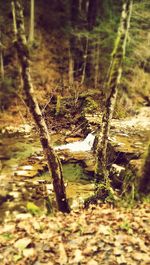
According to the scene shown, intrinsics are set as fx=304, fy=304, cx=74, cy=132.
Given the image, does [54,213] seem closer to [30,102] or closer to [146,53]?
[30,102]

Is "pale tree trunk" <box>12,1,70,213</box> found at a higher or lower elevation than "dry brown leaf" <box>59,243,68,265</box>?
higher

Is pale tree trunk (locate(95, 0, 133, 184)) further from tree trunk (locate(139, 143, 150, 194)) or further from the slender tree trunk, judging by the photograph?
the slender tree trunk

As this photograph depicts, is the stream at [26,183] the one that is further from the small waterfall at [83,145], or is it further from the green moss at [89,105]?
the green moss at [89,105]

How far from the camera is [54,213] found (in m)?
6.24

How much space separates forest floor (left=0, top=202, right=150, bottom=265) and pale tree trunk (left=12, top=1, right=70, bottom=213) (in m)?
0.57

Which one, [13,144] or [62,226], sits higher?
[62,226]

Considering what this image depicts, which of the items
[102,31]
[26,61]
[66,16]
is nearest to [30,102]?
[26,61]

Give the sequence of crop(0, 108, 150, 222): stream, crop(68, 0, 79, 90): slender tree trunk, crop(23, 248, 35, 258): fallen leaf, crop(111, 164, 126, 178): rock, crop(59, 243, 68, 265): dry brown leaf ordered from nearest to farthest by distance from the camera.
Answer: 1. crop(59, 243, 68, 265): dry brown leaf
2. crop(23, 248, 35, 258): fallen leaf
3. crop(0, 108, 150, 222): stream
4. crop(111, 164, 126, 178): rock
5. crop(68, 0, 79, 90): slender tree trunk

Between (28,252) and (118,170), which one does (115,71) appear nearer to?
(28,252)

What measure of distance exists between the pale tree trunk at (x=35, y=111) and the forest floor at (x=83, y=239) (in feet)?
1.88

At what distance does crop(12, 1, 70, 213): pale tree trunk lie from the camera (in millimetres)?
4715

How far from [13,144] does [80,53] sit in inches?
528

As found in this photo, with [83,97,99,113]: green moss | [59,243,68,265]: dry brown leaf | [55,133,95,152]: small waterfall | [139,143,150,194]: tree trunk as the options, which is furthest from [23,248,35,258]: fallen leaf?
[55,133,95,152]: small waterfall

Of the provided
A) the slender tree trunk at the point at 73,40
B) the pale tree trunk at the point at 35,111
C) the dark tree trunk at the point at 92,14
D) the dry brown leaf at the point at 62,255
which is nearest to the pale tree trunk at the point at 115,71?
the pale tree trunk at the point at 35,111
